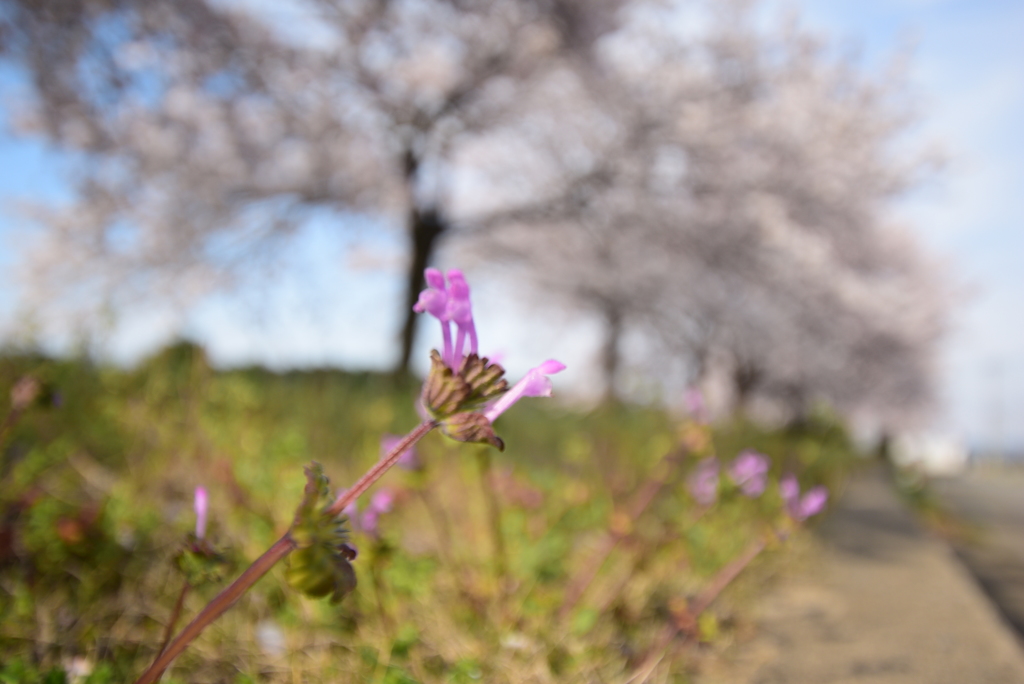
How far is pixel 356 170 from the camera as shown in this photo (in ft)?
31.9

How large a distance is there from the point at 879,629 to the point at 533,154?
26.1 ft

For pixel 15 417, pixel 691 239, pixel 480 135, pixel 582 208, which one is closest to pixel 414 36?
pixel 480 135

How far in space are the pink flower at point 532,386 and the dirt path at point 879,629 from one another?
1369mm

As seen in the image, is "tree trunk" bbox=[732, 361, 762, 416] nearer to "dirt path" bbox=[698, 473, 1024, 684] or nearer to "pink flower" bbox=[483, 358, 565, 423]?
"dirt path" bbox=[698, 473, 1024, 684]

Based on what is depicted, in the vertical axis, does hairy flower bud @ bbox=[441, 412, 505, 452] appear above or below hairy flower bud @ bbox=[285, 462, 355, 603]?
above

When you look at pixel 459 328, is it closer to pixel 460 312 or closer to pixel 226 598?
pixel 460 312

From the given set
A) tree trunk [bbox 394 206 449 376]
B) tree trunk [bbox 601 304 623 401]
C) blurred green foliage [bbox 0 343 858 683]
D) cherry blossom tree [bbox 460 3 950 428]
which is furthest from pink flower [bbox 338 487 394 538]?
tree trunk [bbox 601 304 623 401]

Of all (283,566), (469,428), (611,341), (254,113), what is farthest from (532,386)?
(611,341)

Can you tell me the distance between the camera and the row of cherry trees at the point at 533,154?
6.79m

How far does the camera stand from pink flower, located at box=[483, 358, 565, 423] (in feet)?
2.22

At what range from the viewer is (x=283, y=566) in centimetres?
201

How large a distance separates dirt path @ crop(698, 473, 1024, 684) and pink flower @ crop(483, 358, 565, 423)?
4.49 feet

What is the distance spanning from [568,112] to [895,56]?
4.83 metres

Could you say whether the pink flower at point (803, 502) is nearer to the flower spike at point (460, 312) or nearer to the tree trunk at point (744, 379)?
the flower spike at point (460, 312)
